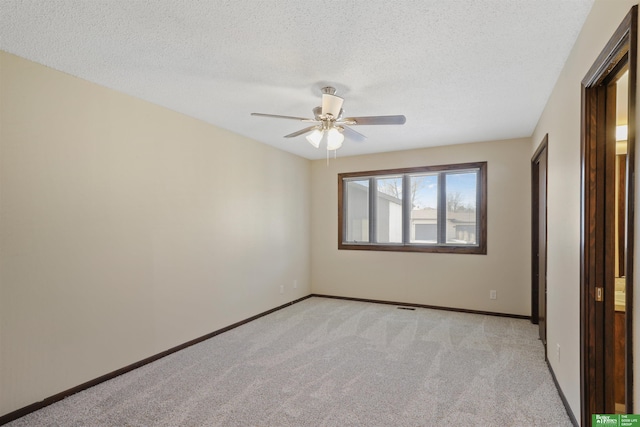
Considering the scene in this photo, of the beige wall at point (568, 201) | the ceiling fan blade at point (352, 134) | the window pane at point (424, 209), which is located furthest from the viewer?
the window pane at point (424, 209)

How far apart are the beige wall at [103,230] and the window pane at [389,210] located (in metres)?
2.29

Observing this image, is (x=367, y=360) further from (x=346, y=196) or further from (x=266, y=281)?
(x=346, y=196)

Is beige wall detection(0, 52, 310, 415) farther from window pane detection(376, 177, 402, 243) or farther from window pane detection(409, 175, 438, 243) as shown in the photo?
window pane detection(409, 175, 438, 243)

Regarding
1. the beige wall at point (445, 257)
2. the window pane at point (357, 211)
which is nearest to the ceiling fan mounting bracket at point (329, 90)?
the beige wall at point (445, 257)

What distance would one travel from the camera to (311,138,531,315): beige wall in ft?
14.4

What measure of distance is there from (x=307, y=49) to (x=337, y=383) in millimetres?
2492

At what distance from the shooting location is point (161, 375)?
2.78 m

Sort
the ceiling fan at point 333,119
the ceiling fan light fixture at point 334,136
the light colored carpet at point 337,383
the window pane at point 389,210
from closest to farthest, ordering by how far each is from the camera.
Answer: the light colored carpet at point 337,383, the ceiling fan at point 333,119, the ceiling fan light fixture at point 334,136, the window pane at point 389,210

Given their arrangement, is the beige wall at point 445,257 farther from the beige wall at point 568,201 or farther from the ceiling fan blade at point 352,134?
the ceiling fan blade at point 352,134

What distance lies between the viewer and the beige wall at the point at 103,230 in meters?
2.20

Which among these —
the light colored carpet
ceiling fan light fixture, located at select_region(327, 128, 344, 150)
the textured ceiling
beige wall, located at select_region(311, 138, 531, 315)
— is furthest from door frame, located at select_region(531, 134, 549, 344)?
ceiling fan light fixture, located at select_region(327, 128, 344, 150)

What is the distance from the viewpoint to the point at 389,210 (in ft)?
17.7

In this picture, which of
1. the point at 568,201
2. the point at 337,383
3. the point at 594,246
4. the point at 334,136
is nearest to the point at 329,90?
the point at 334,136

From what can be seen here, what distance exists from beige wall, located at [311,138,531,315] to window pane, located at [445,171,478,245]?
0.22 meters
